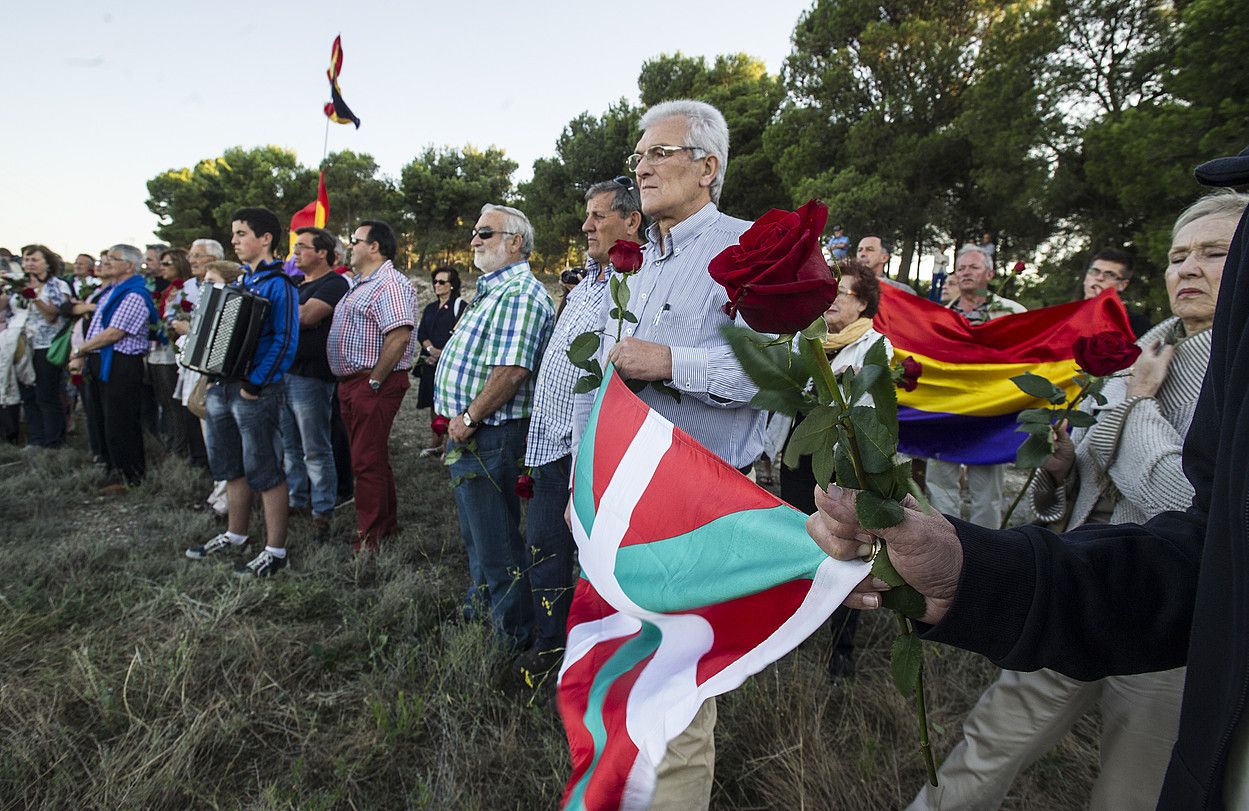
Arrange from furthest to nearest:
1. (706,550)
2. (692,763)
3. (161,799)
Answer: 1. (161,799)
2. (692,763)
3. (706,550)

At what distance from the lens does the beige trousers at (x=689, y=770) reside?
5.45 ft

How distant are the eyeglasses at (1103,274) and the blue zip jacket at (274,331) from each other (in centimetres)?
548

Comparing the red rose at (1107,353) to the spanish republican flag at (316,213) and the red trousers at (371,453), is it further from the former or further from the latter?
the spanish republican flag at (316,213)

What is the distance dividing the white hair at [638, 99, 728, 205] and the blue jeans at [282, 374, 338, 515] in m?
3.56

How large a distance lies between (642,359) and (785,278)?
1.23m

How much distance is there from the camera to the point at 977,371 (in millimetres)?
4410

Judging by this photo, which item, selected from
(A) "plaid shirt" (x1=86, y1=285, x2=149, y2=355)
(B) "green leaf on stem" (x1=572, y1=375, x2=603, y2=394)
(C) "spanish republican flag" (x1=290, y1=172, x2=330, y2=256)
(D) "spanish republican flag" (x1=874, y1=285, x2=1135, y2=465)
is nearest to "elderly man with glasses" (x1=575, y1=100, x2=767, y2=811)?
(B) "green leaf on stem" (x1=572, y1=375, x2=603, y2=394)

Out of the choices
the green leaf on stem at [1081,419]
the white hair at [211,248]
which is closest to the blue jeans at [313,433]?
the white hair at [211,248]

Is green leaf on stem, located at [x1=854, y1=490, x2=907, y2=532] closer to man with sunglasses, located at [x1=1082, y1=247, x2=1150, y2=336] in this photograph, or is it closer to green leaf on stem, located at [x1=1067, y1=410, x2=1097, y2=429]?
green leaf on stem, located at [x1=1067, y1=410, x2=1097, y2=429]

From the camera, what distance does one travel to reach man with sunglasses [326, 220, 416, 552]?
14.5 feet

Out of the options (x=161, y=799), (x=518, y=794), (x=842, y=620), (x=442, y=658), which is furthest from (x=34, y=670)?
(x=842, y=620)

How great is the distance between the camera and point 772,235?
0.80 m

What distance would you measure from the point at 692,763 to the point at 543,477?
141 centimetres

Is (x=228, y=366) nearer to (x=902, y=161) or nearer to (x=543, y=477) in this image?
(x=543, y=477)
